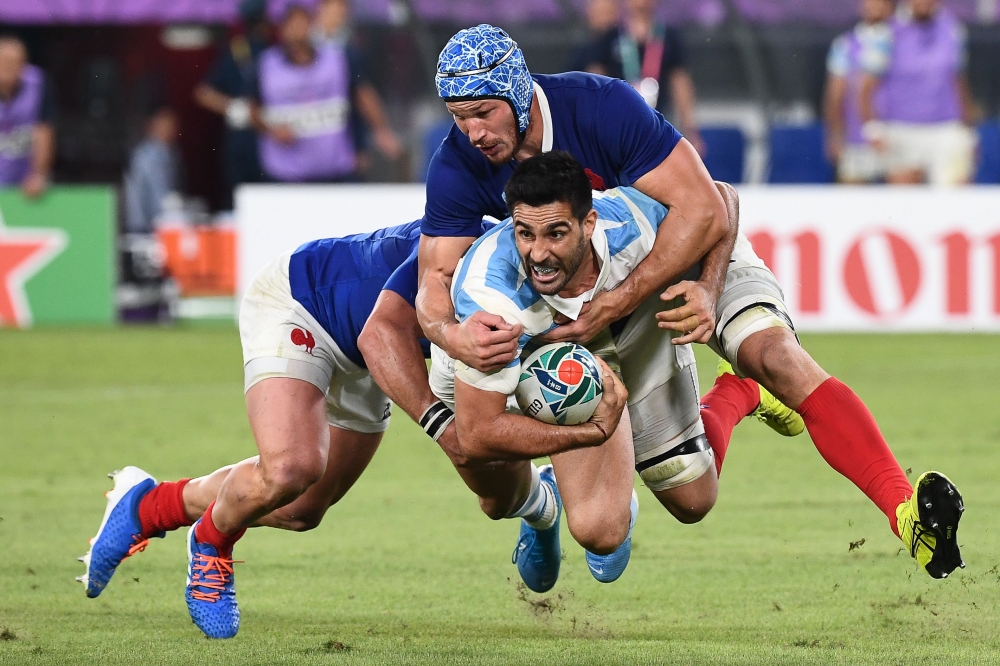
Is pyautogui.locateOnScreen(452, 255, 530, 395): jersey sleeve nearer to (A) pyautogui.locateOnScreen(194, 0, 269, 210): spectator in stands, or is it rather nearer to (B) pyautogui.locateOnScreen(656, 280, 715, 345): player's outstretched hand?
(B) pyautogui.locateOnScreen(656, 280, 715, 345): player's outstretched hand

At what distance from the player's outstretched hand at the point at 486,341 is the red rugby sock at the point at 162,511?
64.5 inches

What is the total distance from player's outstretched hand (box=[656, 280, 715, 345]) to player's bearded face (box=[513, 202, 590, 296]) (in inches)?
16.3

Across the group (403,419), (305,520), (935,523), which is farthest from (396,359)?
(403,419)

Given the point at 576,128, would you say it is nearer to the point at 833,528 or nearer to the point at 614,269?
the point at 614,269

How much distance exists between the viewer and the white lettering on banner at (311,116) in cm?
1504

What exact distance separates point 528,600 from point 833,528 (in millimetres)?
1813

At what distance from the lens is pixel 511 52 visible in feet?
18.3

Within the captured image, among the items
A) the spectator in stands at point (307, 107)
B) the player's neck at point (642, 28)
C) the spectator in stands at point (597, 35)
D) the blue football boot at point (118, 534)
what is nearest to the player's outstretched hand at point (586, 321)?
the blue football boot at point (118, 534)

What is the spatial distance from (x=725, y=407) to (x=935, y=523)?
1.87m

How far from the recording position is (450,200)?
228 inches

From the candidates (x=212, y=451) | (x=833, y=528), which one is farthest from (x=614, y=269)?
(x=212, y=451)

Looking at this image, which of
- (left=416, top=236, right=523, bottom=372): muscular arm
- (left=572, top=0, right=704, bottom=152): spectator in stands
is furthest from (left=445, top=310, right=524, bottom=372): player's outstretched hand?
(left=572, top=0, right=704, bottom=152): spectator in stands

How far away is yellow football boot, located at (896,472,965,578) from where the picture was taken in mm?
5074

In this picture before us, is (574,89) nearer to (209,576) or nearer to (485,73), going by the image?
(485,73)
